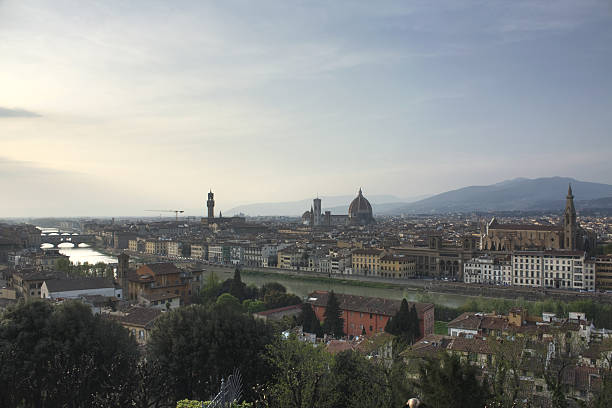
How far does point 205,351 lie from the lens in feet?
24.9

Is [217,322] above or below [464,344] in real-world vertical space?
above

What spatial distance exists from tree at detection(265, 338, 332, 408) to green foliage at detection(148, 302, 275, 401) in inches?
39.0

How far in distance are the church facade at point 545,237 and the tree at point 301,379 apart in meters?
23.5

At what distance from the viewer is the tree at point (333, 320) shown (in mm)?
13094

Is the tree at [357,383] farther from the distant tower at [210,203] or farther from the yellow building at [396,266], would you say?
the distant tower at [210,203]

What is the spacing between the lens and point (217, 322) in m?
7.87

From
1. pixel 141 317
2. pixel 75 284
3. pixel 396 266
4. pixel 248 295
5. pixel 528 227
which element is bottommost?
pixel 396 266

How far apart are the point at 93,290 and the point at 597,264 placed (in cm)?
1909

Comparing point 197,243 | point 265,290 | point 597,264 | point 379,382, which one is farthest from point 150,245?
point 379,382

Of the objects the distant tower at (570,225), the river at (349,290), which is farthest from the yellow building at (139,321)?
the distant tower at (570,225)

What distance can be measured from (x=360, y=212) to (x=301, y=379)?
6790cm

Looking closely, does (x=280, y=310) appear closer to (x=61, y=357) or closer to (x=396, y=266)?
(x=61, y=357)

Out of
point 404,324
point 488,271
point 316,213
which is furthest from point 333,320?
point 316,213

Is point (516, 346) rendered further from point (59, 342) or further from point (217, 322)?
point (59, 342)
